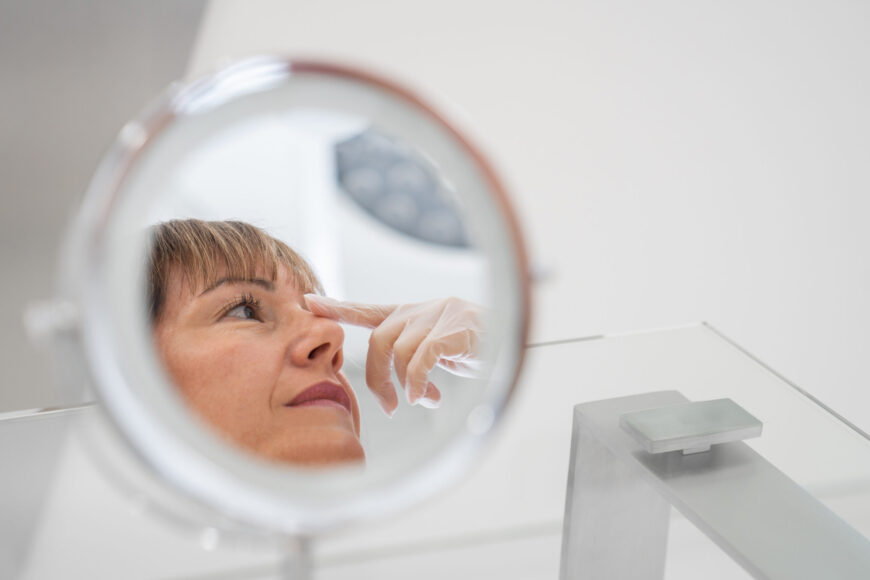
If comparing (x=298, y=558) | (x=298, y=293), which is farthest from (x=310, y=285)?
(x=298, y=558)

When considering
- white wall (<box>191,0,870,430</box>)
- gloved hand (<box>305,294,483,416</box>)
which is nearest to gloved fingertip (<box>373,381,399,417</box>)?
gloved hand (<box>305,294,483,416</box>)

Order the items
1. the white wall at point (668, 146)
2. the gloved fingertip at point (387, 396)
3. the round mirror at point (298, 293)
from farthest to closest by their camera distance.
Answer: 1. the white wall at point (668, 146)
2. the gloved fingertip at point (387, 396)
3. the round mirror at point (298, 293)

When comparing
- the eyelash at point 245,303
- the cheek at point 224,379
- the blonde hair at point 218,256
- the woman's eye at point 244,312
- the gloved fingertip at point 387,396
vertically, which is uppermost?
the blonde hair at point 218,256

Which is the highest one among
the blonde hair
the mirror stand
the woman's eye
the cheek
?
the blonde hair

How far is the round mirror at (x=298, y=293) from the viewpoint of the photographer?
1.39 feet

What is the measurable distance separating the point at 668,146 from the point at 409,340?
1219 mm

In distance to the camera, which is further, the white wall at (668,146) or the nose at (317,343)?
the white wall at (668,146)

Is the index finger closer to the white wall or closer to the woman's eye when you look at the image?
the woman's eye

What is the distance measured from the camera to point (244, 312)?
1.64 ft

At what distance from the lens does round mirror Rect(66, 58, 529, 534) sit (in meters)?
0.42

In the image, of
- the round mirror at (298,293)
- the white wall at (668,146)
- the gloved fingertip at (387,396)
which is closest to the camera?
the round mirror at (298,293)

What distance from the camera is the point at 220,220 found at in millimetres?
492

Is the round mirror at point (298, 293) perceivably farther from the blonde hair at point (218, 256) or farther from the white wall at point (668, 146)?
the white wall at point (668, 146)

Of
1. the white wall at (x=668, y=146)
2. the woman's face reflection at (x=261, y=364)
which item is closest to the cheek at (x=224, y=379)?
the woman's face reflection at (x=261, y=364)
